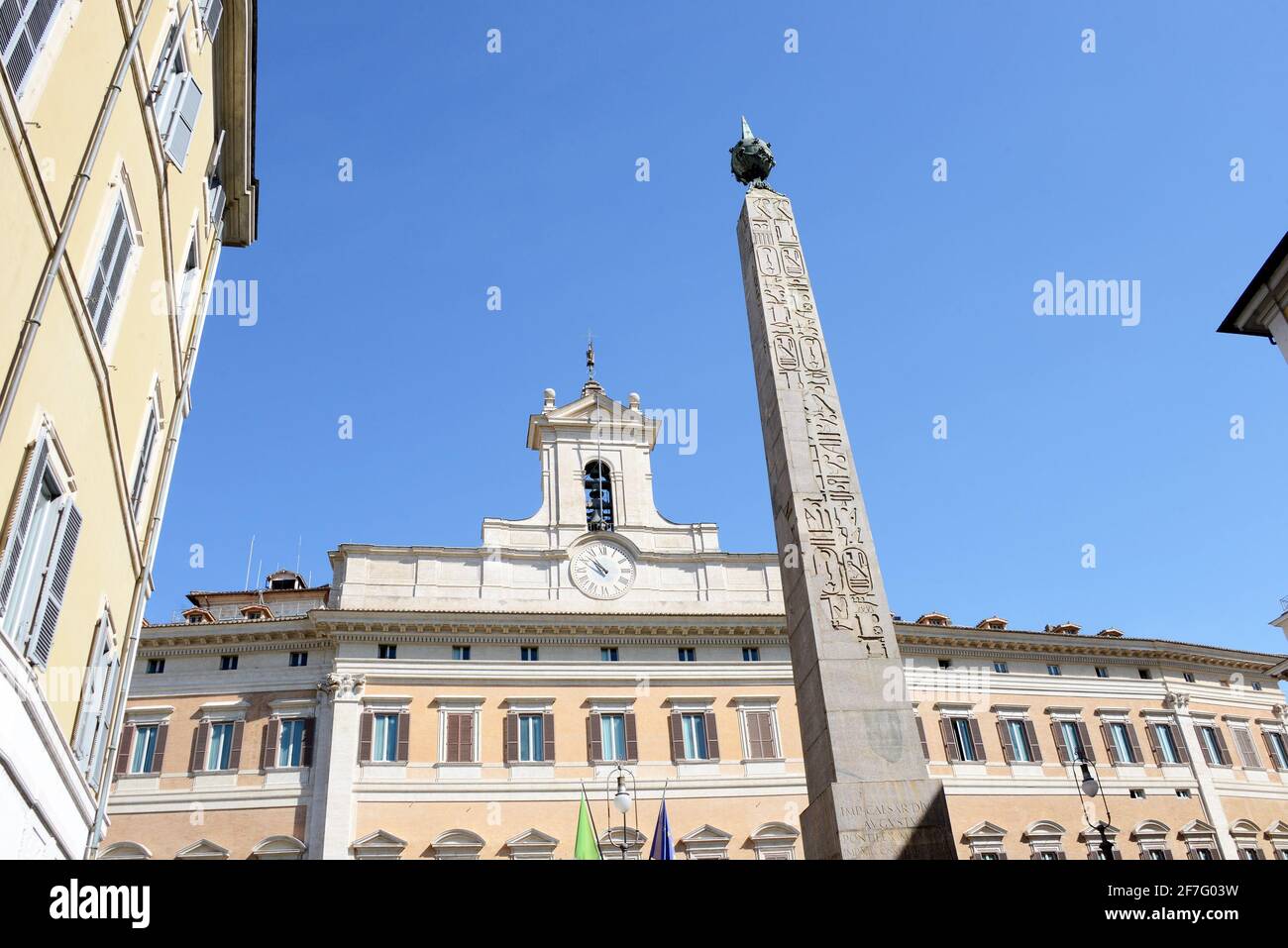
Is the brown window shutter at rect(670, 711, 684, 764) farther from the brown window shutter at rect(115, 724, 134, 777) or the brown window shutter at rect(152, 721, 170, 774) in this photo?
the brown window shutter at rect(115, 724, 134, 777)

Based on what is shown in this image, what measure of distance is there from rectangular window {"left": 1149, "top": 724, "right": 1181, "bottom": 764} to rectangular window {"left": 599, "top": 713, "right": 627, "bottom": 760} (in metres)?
15.6

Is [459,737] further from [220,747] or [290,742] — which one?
[220,747]

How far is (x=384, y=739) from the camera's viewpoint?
25.8 m

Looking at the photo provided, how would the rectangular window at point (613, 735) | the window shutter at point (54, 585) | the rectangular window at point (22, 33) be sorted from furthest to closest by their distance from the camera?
the rectangular window at point (613, 735) → the window shutter at point (54, 585) → the rectangular window at point (22, 33)

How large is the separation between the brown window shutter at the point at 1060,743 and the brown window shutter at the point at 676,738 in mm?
10765

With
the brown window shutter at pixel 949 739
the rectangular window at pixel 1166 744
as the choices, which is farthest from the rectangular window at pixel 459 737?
the rectangular window at pixel 1166 744

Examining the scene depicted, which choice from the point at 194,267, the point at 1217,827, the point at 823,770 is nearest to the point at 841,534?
the point at 823,770

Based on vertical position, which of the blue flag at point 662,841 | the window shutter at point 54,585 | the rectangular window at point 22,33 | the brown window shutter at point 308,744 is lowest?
the window shutter at point 54,585

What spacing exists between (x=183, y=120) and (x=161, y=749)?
717 inches

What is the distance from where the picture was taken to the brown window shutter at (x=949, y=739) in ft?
93.9

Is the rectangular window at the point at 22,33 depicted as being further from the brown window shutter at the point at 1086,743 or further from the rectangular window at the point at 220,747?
the brown window shutter at the point at 1086,743

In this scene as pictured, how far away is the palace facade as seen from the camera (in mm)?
25031
